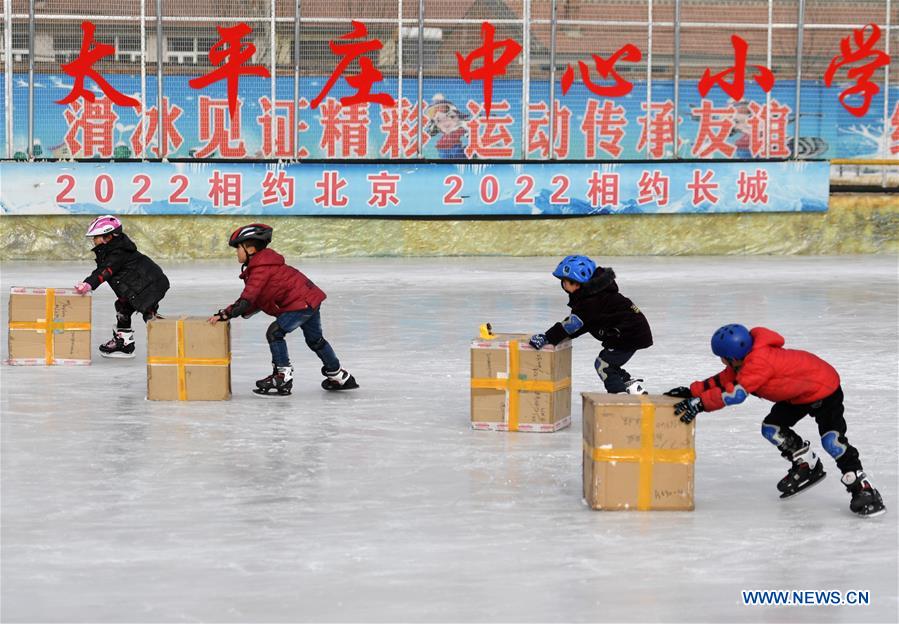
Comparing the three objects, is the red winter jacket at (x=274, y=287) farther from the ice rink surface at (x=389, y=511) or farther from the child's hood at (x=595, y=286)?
the child's hood at (x=595, y=286)

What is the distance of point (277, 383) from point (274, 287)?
775mm

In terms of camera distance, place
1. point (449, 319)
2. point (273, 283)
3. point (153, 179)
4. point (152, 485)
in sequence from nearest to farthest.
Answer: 1. point (152, 485)
2. point (273, 283)
3. point (449, 319)
4. point (153, 179)

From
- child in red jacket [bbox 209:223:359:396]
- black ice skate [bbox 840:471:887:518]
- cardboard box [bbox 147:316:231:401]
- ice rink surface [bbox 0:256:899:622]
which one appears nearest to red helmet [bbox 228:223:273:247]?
child in red jacket [bbox 209:223:359:396]

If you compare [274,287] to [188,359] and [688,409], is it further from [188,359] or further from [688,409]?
[688,409]

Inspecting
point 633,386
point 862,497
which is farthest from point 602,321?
point 862,497

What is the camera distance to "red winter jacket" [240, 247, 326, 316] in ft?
37.8

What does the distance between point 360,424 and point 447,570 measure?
3894mm

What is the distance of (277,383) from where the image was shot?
39.1 feet

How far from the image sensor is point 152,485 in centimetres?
870

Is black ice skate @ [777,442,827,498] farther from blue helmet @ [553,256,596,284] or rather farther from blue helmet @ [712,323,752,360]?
blue helmet @ [553,256,596,284]

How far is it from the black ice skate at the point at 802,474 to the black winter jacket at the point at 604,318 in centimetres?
220

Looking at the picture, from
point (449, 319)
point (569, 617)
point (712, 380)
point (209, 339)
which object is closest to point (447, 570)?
point (569, 617)

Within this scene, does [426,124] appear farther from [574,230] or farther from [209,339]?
[209,339]

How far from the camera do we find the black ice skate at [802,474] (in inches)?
330
